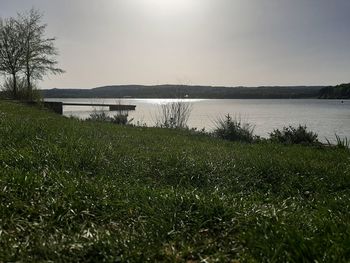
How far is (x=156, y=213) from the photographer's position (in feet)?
13.1

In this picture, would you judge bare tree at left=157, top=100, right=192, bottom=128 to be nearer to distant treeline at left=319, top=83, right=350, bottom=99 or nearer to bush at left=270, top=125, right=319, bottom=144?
bush at left=270, top=125, right=319, bottom=144

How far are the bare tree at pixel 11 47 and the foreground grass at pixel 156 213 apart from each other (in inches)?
1265

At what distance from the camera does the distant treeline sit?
103 m

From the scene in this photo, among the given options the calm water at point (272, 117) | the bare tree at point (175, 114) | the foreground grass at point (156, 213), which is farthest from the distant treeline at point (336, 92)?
the foreground grass at point (156, 213)

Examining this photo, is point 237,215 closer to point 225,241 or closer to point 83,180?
point 225,241

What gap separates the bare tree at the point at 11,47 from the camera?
35000 mm

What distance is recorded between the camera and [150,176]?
20.9 ft

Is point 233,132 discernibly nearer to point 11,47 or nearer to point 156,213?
point 156,213

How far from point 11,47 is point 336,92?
9567 centimetres

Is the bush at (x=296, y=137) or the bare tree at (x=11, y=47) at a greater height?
the bare tree at (x=11, y=47)

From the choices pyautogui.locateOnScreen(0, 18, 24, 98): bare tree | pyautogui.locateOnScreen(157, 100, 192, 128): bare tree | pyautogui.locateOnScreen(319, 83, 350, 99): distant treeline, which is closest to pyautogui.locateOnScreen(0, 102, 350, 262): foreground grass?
pyautogui.locateOnScreen(157, 100, 192, 128): bare tree

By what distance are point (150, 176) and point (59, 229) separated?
2928 mm

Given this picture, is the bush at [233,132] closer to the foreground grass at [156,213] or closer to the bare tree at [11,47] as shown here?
the foreground grass at [156,213]

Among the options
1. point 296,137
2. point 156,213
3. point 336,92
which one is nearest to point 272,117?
point 296,137
